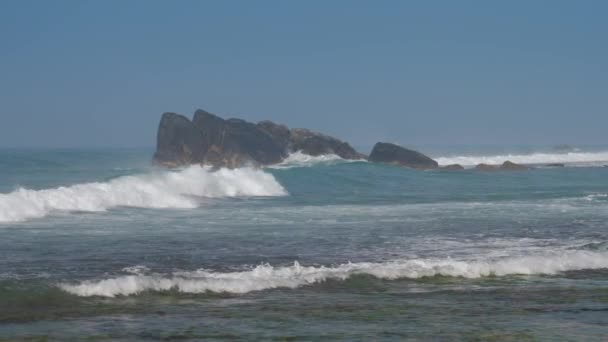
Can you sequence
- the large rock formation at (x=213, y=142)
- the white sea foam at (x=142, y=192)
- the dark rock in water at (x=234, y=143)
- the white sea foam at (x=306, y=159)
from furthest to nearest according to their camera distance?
the white sea foam at (x=306, y=159)
the large rock formation at (x=213, y=142)
the dark rock in water at (x=234, y=143)
the white sea foam at (x=142, y=192)

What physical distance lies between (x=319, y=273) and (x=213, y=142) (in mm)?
57545

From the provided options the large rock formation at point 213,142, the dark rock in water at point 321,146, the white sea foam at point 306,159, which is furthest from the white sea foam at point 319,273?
the dark rock in water at point 321,146

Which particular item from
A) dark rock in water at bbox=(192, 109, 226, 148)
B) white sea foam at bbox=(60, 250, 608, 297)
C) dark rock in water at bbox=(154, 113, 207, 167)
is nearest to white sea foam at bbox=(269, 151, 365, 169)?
dark rock in water at bbox=(192, 109, 226, 148)

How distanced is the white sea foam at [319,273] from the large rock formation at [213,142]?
177 feet

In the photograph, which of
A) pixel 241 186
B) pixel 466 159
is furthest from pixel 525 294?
pixel 466 159

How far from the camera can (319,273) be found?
15789mm

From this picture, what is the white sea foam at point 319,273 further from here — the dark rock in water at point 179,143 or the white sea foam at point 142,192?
the dark rock in water at point 179,143

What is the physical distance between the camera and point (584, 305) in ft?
42.9

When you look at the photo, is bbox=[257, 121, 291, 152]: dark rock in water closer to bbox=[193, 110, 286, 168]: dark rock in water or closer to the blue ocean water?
bbox=[193, 110, 286, 168]: dark rock in water

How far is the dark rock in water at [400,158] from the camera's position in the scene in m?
70.6

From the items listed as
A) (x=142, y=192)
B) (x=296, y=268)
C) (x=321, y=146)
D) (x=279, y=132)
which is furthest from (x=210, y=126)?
(x=296, y=268)

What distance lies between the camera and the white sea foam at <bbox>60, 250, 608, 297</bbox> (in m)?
14.4

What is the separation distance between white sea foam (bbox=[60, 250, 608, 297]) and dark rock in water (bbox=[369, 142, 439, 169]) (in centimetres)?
5216

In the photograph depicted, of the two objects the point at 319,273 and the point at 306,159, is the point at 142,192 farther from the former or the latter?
the point at 306,159
